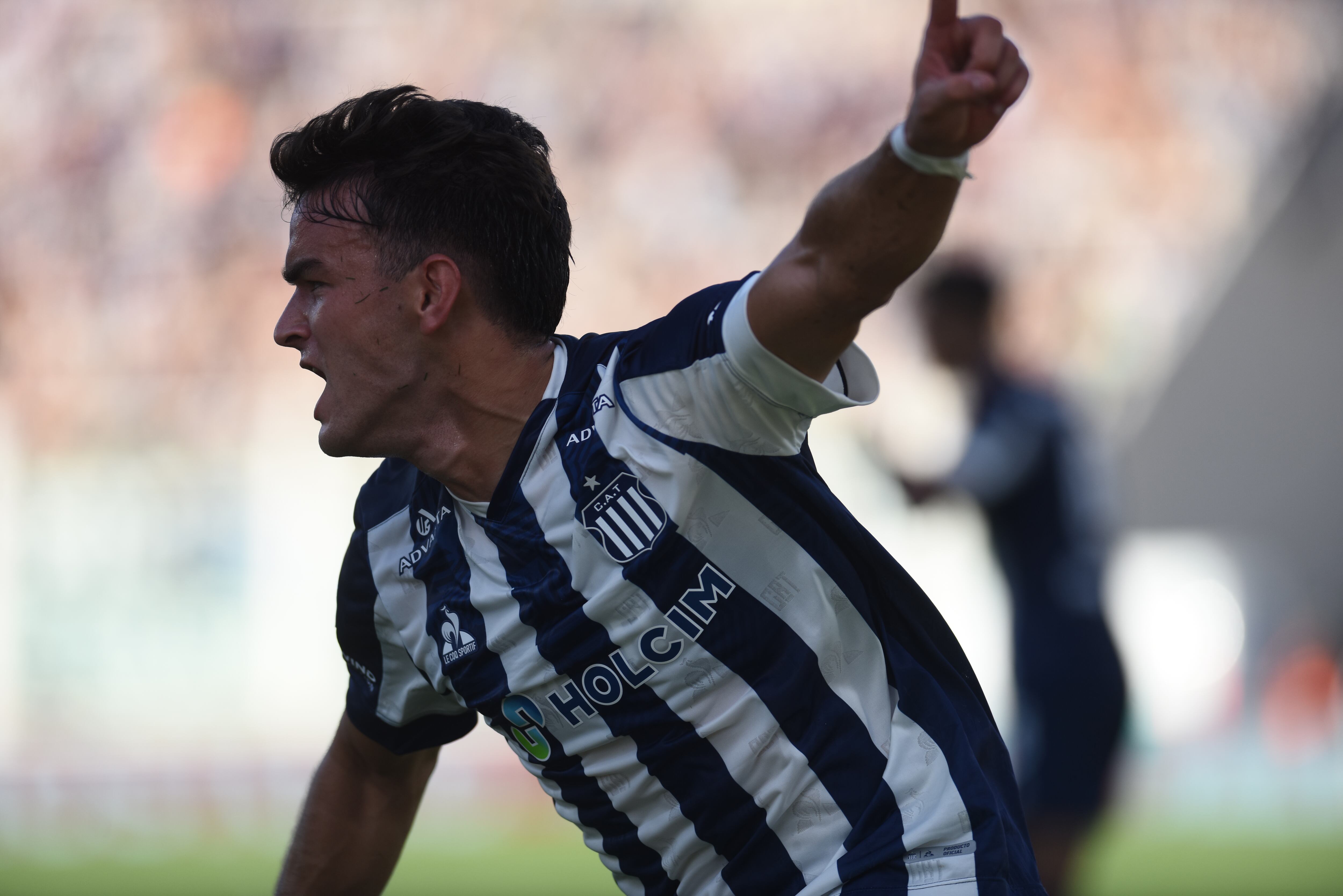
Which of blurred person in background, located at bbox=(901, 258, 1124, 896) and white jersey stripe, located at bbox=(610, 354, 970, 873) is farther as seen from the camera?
blurred person in background, located at bbox=(901, 258, 1124, 896)

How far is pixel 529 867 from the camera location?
7.55 meters

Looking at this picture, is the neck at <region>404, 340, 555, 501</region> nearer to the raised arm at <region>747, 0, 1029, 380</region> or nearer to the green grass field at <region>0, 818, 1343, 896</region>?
the raised arm at <region>747, 0, 1029, 380</region>

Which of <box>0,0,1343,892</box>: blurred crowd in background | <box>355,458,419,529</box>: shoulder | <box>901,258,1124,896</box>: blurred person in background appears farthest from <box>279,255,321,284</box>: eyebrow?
<box>0,0,1343,892</box>: blurred crowd in background

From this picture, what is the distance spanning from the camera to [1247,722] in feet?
28.9

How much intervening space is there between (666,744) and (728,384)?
23.2 inches

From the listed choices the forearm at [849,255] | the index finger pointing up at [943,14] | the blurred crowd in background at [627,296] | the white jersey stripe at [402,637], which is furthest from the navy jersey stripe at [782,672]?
the blurred crowd in background at [627,296]

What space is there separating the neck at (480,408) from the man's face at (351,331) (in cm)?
6

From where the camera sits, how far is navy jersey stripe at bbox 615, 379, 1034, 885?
6.70 feet

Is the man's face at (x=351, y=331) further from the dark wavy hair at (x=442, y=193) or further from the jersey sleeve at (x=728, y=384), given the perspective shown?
the jersey sleeve at (x=728, y=384)

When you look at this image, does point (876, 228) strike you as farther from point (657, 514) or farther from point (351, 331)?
point (351, 331)

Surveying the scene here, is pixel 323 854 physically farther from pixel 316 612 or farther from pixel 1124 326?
pixel 1124 326

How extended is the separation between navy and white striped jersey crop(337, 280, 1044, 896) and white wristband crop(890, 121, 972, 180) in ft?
0.94

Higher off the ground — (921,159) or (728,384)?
(921,159)

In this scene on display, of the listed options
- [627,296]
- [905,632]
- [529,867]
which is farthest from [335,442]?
[627,296]
